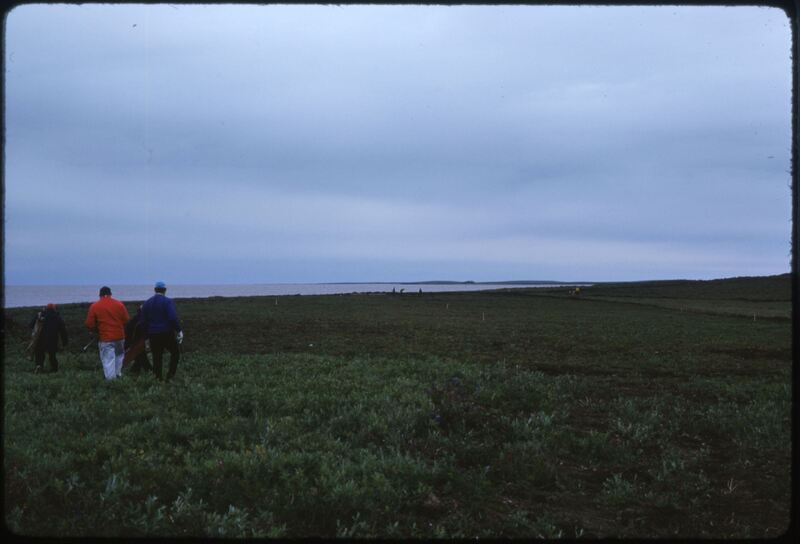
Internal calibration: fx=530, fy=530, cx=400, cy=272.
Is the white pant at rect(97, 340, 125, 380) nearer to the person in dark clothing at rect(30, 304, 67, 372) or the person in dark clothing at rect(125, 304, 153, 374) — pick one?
the person in dark clothing at rect(125, 304, 153, 374)

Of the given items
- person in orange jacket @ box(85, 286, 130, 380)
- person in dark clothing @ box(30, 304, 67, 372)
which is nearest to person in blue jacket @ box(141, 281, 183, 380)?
person in orange jacket @ box(85, 286, 130, 380)

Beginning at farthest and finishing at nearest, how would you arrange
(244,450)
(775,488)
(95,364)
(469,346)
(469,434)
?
(469,346) → (95,364) → (469,434) → (244,450) → (775,488)

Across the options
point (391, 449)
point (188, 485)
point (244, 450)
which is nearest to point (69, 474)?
point (188, 485)

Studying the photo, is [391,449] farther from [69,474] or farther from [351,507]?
[69,474]

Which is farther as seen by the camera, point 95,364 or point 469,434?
point 95,364

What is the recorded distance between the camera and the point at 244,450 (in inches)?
314

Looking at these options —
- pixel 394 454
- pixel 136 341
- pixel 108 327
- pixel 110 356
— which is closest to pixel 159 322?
pixel 108 327

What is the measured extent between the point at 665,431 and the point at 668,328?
30.0 meters

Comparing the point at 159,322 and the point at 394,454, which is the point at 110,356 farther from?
the point at 394,454

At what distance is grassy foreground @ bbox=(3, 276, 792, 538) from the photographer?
6238 mm

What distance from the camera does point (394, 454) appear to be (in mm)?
8250

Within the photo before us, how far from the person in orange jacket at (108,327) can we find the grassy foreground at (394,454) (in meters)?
0.77

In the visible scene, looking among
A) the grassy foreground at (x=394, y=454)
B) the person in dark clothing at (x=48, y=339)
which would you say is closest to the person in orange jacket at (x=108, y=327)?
the grassy foreground at (x=394, y=454)

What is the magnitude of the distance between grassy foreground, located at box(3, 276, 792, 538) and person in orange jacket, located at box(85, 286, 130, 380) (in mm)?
773
